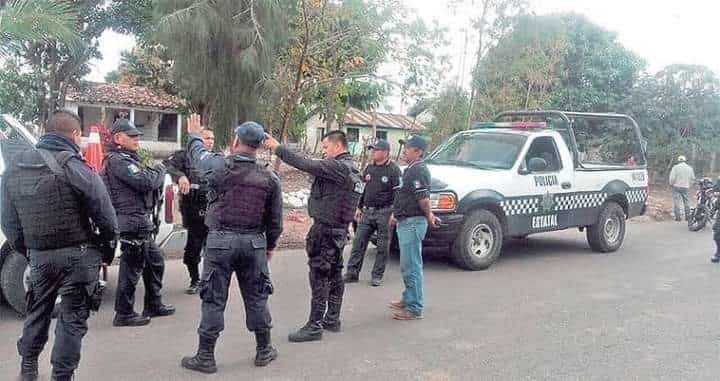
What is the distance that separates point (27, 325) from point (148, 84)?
2721 centimetres

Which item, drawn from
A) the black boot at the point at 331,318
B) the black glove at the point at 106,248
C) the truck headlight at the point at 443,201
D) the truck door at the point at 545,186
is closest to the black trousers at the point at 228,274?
the black glove at the point at 106,248

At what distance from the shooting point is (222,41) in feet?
39.7

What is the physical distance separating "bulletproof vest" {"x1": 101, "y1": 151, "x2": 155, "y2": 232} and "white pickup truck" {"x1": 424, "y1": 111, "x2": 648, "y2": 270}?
11.7ft

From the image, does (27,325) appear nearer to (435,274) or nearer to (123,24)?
(435,274)

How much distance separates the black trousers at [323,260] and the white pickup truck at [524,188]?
2.71 m

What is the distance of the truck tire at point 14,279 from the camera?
208 inches

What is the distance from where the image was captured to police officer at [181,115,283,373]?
4312 millimetres

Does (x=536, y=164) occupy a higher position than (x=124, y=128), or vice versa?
(x=124, y=128)

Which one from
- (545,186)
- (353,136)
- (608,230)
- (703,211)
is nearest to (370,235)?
(545,186)

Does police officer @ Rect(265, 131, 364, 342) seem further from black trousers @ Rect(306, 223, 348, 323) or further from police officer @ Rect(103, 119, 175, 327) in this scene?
police officer @ Rect(103, 119, 175, 327)

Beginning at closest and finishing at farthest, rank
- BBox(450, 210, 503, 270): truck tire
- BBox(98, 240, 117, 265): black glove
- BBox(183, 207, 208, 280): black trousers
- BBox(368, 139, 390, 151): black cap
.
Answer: BBox(98, 240, 117, 265): black glove < BBox(183, 207, 208, 280): black trousers < BBox(368, 139, 390, 151): black cap < BBox(450, 210, 503, 270): truck tire

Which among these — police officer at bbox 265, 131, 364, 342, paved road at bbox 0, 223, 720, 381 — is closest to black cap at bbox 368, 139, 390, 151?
paved road at bbox 0, 223, 720, 381

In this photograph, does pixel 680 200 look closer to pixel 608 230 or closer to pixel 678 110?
pixel 608 230

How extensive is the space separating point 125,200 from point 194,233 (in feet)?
3.68
